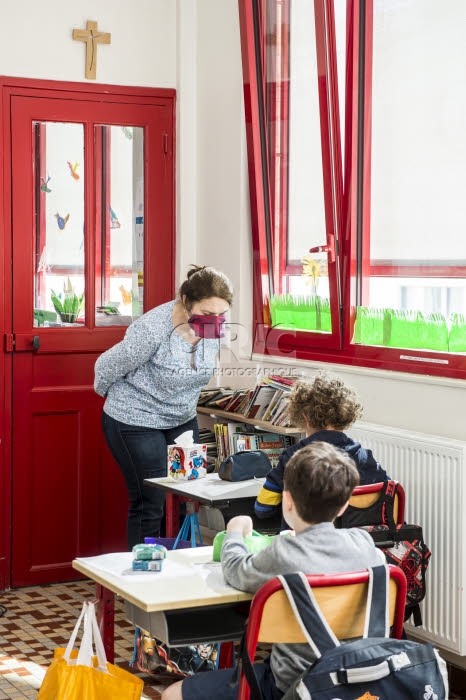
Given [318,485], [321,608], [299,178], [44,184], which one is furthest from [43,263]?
[321,608]

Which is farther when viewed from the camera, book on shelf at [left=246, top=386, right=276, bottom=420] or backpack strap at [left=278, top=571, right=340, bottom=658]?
book on shelf at [left=246, top=386, right=276, bottom=420]

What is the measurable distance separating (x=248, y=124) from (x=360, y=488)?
2.33 metres

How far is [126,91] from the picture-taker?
5211mm

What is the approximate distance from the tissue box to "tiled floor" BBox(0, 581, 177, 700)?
2.63 feet

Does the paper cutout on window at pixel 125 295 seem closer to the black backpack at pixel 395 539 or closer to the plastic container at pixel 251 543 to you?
the black backpack at pixel 395 539

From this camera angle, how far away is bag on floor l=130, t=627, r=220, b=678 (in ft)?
12.5

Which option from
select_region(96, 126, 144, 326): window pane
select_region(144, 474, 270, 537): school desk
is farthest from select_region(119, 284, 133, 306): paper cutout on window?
select_region(144, 474, 270, 537): school desk

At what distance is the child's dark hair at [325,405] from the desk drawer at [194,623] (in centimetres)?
87

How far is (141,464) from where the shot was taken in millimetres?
4191

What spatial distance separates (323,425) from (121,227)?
228cm

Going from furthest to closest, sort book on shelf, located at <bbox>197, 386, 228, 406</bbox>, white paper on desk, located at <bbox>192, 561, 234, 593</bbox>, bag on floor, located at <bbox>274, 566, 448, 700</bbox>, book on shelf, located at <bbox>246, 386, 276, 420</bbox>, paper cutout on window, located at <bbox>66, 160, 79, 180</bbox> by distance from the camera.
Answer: paper cutout on window, located at <bbox>66, 160, 79, 180</bbox> < book on shelf, located at <bbox>197, 386, 228, 406</bbox> < book on shelf, located at <bbox>246, 386, 276, 420</bbox> < white paper on desk, located at <bbox>192, 561, 234, 593</bbox> < bag on floor, located at <bbox>274, 566, 448, 700</bbox>

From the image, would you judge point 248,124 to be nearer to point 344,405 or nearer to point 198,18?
point 198,18

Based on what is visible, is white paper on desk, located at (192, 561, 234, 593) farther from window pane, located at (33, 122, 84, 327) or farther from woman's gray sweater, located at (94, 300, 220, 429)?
window pane, located at (33, 122, 84, 327)

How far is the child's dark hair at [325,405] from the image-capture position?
338 cm
